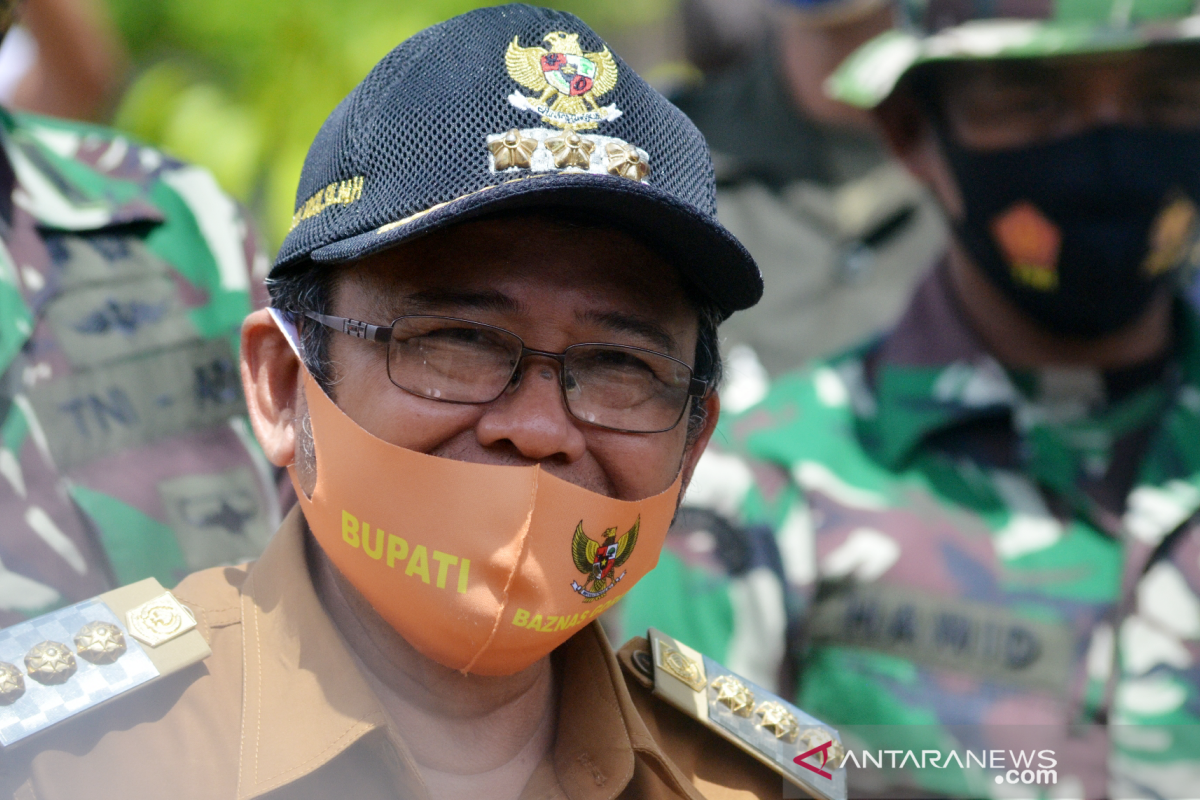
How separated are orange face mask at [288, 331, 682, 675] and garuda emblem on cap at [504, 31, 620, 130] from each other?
0.50 meters

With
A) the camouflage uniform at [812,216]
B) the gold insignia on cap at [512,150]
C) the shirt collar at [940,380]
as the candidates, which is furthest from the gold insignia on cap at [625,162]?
the camouflage uniform at [812,216]

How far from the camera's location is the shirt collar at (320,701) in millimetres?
1685

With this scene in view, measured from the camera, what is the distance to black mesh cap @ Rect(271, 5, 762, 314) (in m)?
1.74

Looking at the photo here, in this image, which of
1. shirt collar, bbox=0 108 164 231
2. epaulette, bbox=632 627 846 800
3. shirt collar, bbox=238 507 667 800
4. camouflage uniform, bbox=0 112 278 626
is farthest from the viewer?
shirt collar, bbox=0 108 164 231

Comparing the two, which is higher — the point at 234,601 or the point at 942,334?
the point at 234,601

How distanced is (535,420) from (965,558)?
2.11m

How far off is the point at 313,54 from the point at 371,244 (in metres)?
5.22

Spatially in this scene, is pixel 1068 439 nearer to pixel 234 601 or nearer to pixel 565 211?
pixel 565 211

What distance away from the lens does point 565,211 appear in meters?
1.82

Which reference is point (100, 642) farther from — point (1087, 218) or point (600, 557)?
point (1087, 218)

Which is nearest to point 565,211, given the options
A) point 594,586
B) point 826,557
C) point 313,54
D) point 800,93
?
point 594,586

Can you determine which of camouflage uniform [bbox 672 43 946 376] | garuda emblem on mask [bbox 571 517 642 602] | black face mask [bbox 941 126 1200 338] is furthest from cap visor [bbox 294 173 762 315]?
camouflage uniform [bbox 672 43 946 376]

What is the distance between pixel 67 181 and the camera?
108 inches

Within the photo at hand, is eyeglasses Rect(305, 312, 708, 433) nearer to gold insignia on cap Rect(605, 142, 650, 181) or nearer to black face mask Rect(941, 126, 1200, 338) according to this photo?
gold insignia on cap Rect(605, 142, 650, 181)
